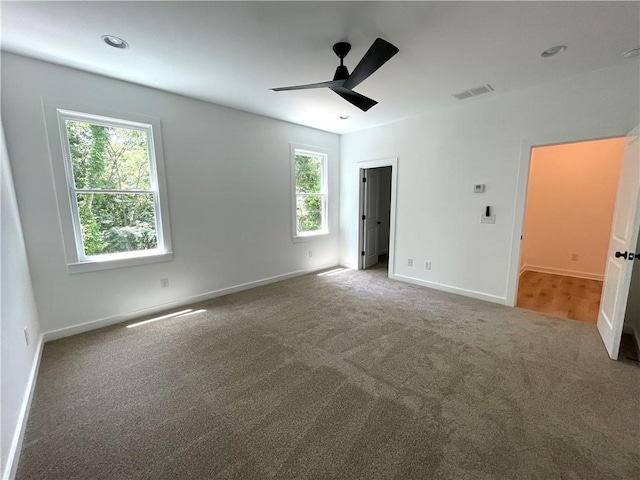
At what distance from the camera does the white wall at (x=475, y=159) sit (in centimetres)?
278

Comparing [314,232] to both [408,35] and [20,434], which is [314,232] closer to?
[408,35]

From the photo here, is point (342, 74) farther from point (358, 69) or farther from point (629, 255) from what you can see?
point (629, 255)

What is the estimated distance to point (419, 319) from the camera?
3.12m

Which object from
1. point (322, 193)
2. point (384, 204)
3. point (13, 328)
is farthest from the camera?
point (384, 204)

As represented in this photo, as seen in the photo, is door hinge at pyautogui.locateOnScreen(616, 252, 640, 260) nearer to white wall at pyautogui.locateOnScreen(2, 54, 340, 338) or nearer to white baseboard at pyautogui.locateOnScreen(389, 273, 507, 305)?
white baseboard at pyautogui.locateOnScreen(389, 273, 507, 305)

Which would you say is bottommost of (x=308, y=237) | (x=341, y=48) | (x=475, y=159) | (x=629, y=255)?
(x=308, y=237)

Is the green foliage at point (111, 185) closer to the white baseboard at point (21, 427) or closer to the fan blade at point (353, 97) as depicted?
the white baseboard at point (21, 427)

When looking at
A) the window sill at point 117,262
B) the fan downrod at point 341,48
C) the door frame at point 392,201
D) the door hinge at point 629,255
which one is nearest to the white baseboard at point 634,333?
the door hinge at point 629,255

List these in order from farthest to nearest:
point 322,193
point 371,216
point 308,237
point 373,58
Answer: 1. point 371,216
2. point 322,193
3. point 308,237
4. point 373,58

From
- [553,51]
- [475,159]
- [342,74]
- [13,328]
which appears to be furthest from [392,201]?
[13,328]

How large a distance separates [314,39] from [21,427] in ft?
10.9

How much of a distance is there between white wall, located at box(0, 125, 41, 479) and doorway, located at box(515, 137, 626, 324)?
5152 mm

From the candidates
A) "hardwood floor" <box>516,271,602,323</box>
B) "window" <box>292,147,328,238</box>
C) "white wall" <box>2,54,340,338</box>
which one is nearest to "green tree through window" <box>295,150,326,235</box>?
"window" <box>292,147,328,238</box>

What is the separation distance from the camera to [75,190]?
276 centimetres
